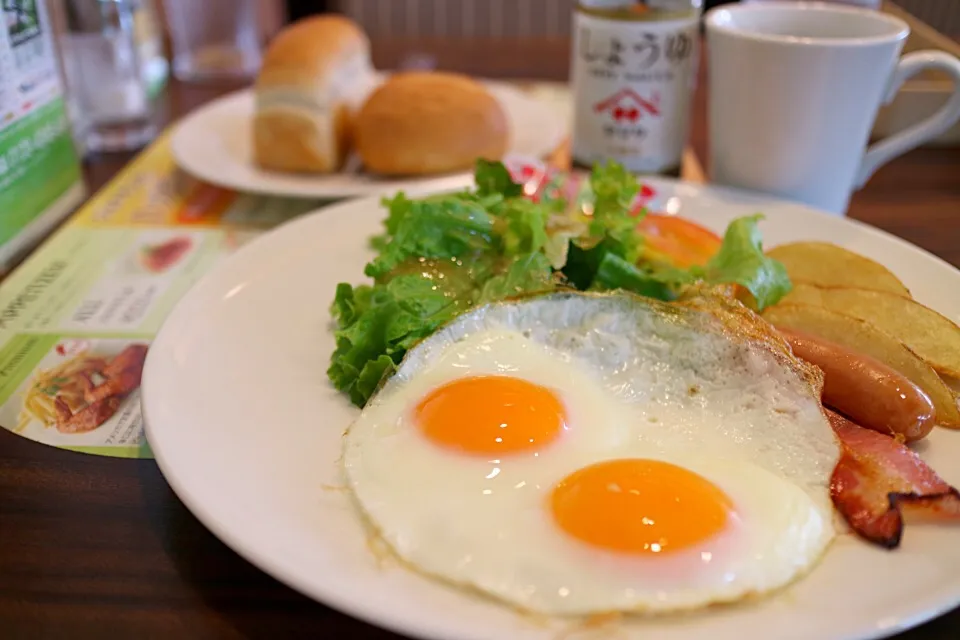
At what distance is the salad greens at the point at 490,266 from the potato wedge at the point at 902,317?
0.06 meters

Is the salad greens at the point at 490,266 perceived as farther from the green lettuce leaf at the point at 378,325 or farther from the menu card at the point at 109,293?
the menu card at the point at 109,293

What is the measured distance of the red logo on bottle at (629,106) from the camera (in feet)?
6.13

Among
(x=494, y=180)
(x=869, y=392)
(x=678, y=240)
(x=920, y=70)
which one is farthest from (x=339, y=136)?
(x=869, y=392)

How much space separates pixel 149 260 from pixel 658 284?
3.56 feet

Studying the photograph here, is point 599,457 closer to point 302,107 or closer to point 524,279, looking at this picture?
point 524,279

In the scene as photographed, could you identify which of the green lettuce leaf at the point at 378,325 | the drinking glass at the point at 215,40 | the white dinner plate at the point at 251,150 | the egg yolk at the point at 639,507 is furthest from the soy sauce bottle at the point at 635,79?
the drinking glass at the point at 215,40

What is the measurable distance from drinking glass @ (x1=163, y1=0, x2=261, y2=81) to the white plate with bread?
907 mm

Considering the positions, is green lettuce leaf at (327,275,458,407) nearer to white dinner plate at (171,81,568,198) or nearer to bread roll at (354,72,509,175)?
white dinner plate at (171,81,568,198)

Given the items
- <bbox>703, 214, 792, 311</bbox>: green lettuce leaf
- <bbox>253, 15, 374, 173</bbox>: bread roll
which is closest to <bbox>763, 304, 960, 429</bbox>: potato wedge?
<bbox>703, 214, 792, 311</bbox>: green lettuce leaf

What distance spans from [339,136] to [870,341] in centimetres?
143

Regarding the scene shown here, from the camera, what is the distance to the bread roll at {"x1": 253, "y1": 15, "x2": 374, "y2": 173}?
6.55ft

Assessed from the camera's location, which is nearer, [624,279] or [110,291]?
[624,279]

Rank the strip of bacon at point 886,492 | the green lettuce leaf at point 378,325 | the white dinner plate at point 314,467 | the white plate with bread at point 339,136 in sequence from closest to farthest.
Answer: the white dinner plate at point 314,467 → the strip of bacon at point 886,492 → the green lettuce leaf at point 378,325 → the white plate with bread at point 339,136

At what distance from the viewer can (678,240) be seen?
4.99ft
